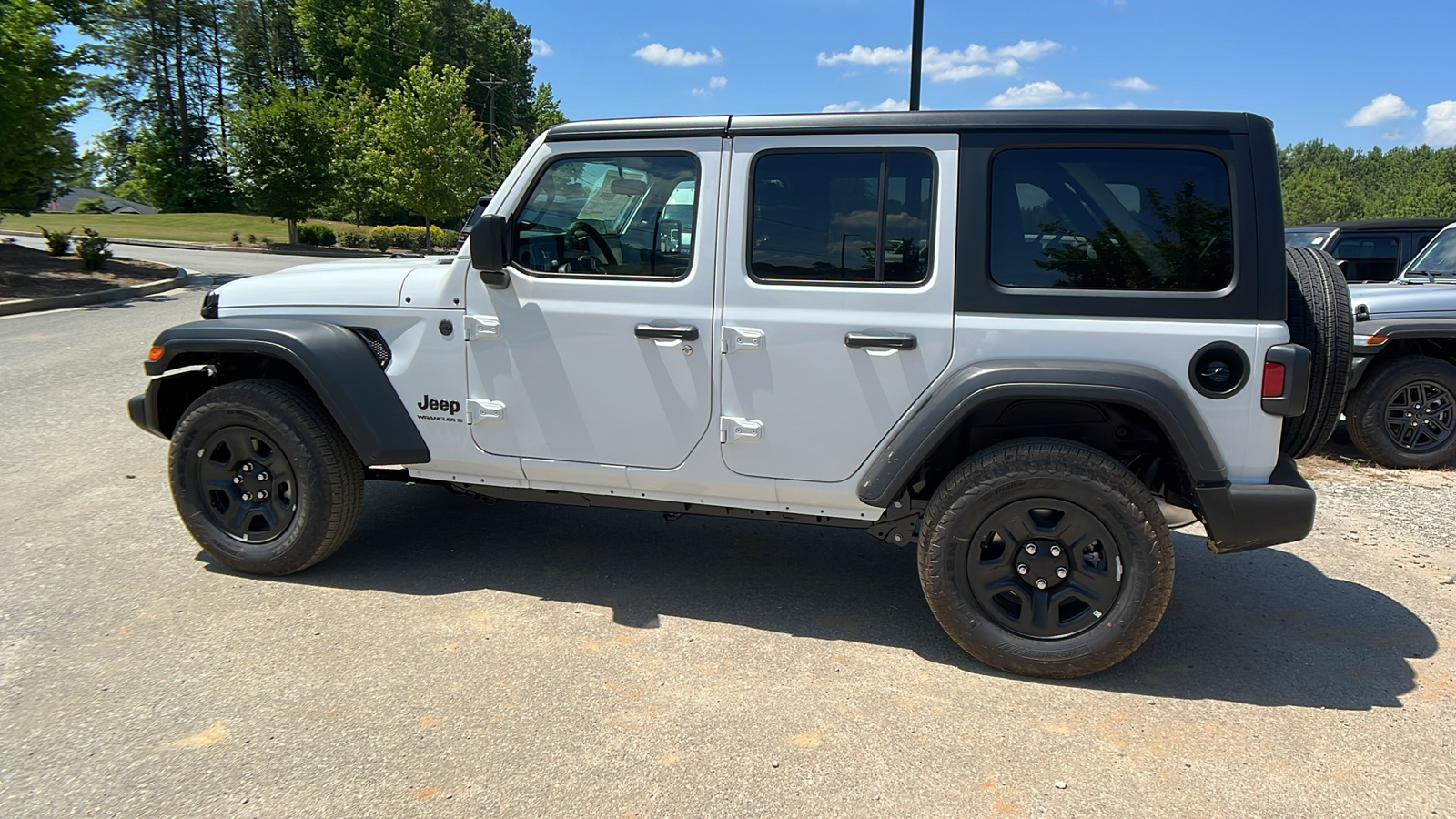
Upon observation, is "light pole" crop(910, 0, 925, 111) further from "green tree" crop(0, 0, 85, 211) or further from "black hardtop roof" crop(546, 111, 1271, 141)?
"green tree" crop(0, 0, 85, 211)

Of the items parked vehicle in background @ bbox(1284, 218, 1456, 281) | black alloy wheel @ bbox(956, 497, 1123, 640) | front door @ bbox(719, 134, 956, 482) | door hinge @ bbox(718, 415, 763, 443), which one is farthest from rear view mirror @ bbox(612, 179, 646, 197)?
parked vehicle in background @ bbox(1284, 218, 1456, 281)

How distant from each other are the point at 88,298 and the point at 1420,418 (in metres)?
17.0

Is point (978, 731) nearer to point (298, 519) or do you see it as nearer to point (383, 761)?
point (383, 761)

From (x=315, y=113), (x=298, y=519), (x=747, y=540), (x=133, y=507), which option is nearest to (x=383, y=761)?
(x=298, y=519)

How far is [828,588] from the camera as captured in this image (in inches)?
166

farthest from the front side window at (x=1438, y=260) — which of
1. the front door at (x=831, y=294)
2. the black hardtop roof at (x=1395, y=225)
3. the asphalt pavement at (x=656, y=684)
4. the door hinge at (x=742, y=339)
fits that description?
the door hinge at (x=742, y=339)

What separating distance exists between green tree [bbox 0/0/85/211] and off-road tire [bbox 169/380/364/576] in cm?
1315

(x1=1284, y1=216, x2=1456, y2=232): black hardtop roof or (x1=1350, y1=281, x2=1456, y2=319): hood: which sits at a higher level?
(x1=1284, y1=216, x2=1456, y2=232): black hardtop roof

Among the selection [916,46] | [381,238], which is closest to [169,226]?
[381,238]

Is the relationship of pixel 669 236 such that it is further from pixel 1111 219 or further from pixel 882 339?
pixel 1111 219

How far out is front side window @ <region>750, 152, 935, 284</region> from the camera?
11.2 ft

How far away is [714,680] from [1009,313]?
5.65ft

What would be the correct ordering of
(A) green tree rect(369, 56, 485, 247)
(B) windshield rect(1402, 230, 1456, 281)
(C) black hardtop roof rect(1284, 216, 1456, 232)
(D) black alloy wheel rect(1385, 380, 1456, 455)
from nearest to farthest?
(D) black alloy wheel rect(1385, 380, 1456, 455) < (B) windshield rect(1402, 230, 1456, 281) < (C) black hardtop roof rect(1284, 216, 1456, 232) < (A) green tree rect(369, 56, 485, 247)

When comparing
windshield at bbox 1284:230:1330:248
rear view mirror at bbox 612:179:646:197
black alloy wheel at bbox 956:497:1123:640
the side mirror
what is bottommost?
black alloy wheel at bbox 956:497:1123:640
